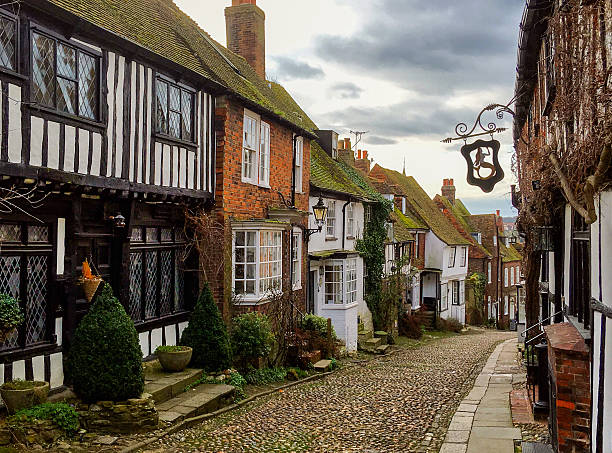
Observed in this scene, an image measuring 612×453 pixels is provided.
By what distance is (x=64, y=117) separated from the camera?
871 centimetres

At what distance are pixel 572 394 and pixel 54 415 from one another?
22.1 feet

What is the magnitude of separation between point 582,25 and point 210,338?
28.5ft

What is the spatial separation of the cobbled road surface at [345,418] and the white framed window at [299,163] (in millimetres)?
5746

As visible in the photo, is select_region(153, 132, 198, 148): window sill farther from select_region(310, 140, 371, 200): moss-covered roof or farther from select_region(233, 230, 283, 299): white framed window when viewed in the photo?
select_region(310, 140, 371, 200): moss-covered roof

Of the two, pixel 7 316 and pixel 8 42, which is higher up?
pixel 8 42

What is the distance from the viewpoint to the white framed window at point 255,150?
46.8ft

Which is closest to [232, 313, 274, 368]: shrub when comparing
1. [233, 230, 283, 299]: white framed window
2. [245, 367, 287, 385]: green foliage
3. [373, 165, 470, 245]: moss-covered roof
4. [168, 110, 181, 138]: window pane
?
[245, 367, 287, 385]: green foliage

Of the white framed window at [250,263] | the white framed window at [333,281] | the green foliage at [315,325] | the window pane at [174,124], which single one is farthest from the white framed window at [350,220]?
the window pane at [174,124]

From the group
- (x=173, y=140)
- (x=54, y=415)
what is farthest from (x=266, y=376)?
(x=54, y=415)

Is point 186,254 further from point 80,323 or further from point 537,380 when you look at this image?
point 537,380

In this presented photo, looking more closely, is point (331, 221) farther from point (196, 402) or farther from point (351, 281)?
point (196, 402)

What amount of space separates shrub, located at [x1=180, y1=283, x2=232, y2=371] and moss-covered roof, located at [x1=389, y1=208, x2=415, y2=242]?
19.0 m

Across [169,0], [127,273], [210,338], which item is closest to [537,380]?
[210,338]

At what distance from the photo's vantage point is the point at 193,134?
40.5 feet
